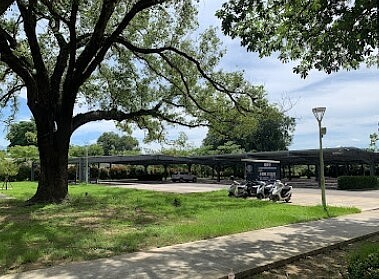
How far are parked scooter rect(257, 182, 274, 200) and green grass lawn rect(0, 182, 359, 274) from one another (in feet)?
18.0

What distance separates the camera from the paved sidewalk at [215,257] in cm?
654

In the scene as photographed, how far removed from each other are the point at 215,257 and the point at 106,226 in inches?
180

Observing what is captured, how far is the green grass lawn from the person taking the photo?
805 cm

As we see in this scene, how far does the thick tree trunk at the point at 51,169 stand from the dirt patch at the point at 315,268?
11.6m

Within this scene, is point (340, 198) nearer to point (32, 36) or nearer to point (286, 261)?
point (286, 261)

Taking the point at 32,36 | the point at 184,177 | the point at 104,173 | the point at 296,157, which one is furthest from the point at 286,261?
the point at 104,173

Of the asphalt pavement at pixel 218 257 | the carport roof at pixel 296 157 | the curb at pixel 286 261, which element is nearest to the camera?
Answer: the asphalt pavement at pixel 218 257

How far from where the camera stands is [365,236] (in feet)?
34.1

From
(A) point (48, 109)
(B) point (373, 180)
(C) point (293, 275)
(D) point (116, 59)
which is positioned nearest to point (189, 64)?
(D) point (116, 59)

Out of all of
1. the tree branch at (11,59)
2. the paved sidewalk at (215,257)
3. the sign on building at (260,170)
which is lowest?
the paved sidewalk at (215,257)

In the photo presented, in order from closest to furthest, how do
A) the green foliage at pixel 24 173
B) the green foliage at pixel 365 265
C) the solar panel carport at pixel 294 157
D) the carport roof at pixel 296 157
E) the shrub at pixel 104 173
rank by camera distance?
the green foliage at pixel 365 265, the carport roof at pixel 296 157, the solar panel carport at pixel 294 157, the green foliage at pixel 24 173, the shrub at pixel 104 173

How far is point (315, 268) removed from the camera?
24.2ft

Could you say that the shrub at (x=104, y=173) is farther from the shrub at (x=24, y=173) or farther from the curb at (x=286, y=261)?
the curb at (x=286, y=261)

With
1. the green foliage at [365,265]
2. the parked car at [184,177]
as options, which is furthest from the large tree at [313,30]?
the parked car at [184,177]
